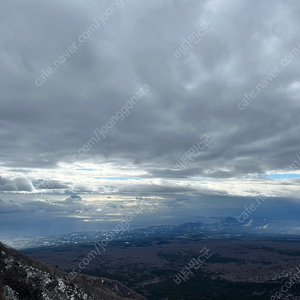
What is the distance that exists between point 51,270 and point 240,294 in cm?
12036

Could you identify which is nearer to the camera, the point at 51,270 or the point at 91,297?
the point at 91,297

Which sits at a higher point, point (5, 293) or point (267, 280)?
point (5, 293)

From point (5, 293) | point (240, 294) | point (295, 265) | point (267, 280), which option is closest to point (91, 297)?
point (5, 293)

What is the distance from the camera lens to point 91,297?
7244 centimetres

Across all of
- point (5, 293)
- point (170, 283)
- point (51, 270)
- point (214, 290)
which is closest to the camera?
point (5, 293)

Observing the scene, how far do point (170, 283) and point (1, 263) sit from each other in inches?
5901

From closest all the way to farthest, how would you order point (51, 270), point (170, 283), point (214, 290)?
point (51, 270) < point (214, 290) < point (170, 283)

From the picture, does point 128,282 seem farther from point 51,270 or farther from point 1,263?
point 1,263

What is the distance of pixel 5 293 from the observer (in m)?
52.3

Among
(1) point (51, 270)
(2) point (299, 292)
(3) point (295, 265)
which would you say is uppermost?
(1) point (51, 270)

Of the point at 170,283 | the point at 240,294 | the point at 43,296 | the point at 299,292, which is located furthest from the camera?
the point at 170,283

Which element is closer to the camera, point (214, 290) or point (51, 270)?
point (51, 270)

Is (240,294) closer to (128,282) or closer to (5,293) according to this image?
(128,282)

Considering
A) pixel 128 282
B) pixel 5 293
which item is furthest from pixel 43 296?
pixel 128 282
